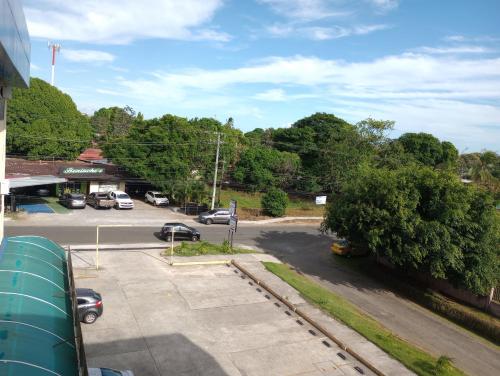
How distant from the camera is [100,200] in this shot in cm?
3941

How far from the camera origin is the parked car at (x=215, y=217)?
126 ft

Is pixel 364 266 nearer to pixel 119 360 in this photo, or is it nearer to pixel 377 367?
pixel 377 367

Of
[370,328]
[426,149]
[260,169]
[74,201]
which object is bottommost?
[370,328]

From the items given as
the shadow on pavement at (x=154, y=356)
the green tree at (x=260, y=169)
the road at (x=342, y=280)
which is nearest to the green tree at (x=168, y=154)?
the green tree at (x=260, y=169)

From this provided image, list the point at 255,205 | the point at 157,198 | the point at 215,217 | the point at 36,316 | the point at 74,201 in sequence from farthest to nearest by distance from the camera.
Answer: the point at 255,205, the point at 157,198, the point at 215,217, the point at 74,201, the point at 36,316

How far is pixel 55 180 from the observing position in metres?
39.3

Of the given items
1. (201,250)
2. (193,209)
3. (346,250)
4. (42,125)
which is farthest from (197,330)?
(42,125)

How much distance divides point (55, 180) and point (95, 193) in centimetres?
386

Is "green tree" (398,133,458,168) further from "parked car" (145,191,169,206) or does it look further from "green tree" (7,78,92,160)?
"green tree" (7,78,92,160)

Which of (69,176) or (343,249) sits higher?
(69,176)

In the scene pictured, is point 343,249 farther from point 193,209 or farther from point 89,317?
point 89,317

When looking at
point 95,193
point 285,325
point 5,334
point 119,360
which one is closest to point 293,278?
point 285,325

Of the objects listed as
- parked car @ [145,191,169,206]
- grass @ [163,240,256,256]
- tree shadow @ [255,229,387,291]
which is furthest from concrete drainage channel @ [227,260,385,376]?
parked car @ [145,191,169,206]

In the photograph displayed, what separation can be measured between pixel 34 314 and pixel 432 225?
1947cm
